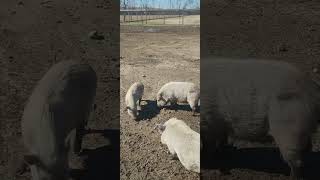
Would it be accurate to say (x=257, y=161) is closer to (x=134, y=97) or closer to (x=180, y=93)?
(x=180, y=93)

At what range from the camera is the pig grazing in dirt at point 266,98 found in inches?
72.4

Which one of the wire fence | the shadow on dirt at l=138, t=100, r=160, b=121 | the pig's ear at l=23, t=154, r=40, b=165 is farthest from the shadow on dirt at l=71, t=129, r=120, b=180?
the wire fence

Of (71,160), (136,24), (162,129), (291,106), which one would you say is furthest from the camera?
(162,129)

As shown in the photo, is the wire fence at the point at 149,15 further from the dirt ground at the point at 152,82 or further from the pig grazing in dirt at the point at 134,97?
the pig grazing in dirt at the point at 134,97

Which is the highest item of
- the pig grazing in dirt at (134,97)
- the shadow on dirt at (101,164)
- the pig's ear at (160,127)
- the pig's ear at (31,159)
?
the pig grazing in dirt at (134,97)

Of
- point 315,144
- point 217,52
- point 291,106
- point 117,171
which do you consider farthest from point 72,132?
point 315,144

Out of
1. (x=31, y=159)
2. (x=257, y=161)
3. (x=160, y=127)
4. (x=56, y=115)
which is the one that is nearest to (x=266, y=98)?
(x=257, y=161)

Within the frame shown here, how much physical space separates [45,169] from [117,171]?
30 centimetres

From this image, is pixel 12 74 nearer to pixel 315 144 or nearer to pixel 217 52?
pixel 217 52

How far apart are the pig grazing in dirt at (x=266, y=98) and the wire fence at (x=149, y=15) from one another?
11.8 inches

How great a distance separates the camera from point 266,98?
185 centimetres

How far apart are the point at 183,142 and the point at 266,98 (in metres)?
0.50

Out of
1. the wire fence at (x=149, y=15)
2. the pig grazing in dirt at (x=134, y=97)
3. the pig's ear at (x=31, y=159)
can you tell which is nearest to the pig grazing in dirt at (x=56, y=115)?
the pig's ear at (x=31, y=159)

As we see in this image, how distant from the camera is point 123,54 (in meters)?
2.15
